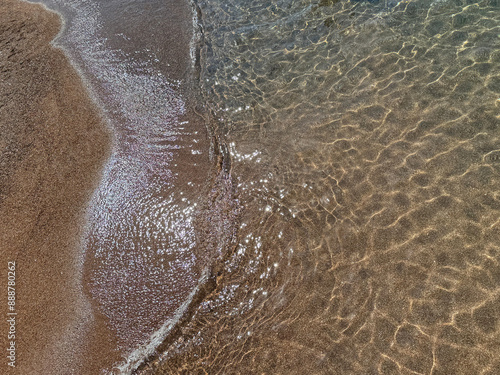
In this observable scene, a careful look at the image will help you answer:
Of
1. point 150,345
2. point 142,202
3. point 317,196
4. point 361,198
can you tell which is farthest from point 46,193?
point 361,198

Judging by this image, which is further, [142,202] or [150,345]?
[142,202]

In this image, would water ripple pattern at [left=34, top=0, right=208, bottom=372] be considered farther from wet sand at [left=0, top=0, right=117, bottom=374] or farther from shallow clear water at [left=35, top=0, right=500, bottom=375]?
wet sand at [left=0, top=0, right=117, bottom=374]

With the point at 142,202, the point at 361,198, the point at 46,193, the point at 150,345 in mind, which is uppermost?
the point at 46,193

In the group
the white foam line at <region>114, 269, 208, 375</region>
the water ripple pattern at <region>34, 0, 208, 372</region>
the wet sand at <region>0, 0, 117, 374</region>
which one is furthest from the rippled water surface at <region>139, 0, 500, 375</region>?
the wet sand at <region>0, 0, 117, 374</region>

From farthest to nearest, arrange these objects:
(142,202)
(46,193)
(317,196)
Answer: (46,193) → (142,202) → (317,196)

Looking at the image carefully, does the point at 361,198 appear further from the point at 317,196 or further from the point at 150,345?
the point at 150,345

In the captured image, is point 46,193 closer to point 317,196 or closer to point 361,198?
Result: point 317,196

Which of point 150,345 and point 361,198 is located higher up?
point 361,198

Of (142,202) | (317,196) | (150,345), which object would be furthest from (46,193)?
(317,196)

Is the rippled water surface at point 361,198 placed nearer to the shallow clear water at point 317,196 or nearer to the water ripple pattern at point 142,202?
the shallow clear water at point 317,196

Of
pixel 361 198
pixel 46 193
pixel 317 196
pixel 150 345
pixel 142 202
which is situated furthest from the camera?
pixel 46 193
